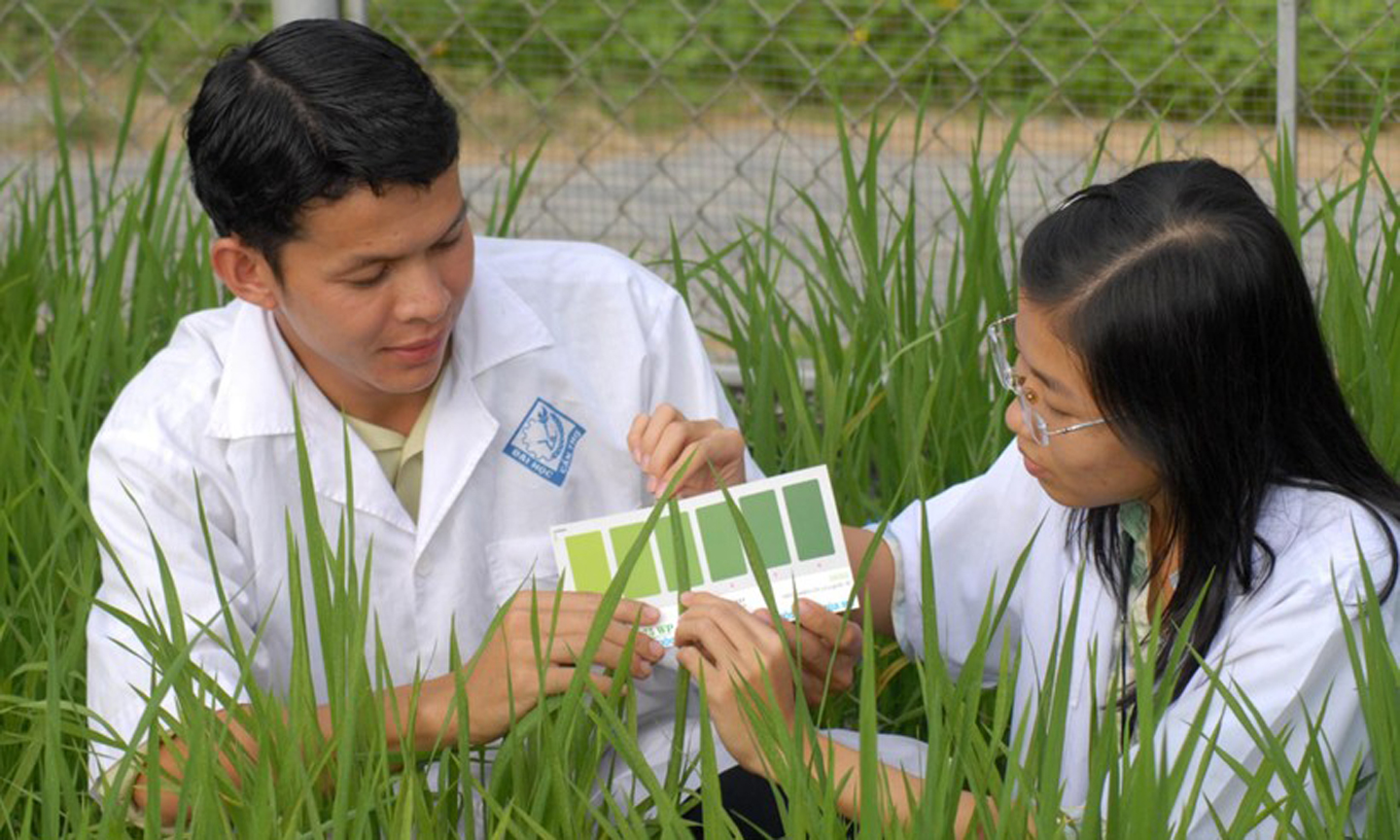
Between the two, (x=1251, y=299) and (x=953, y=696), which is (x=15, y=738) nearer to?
(x=953, y=696)

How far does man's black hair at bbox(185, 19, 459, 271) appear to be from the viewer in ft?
6.24

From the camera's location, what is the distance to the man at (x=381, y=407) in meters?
1.91

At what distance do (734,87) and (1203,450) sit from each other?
11.7 ft

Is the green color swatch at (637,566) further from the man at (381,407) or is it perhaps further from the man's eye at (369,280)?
the man's eye at (369,280)

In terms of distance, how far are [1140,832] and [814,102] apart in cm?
391

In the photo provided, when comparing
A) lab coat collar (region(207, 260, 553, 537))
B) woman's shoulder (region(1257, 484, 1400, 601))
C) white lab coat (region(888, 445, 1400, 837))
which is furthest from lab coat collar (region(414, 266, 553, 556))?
woman's shoulder (region(1257, 484, 1400, 601))

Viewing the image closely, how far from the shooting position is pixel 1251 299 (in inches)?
66.2

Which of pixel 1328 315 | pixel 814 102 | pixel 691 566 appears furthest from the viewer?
pixel 814 102

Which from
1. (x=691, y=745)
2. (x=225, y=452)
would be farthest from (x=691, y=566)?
(x=225, y=452)

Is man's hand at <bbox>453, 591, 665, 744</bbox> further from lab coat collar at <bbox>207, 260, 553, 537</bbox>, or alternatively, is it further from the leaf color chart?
lab coat collar at <bbox>207, 260, 553, 537</bbox>

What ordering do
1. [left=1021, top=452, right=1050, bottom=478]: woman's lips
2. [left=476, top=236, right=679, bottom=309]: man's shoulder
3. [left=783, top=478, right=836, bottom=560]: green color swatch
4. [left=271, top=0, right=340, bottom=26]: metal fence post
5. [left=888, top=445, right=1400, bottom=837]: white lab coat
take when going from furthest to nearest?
1. [left=271, top=0, right=340, bottom=26]: metal fence post
2. [left=476, top=236, right=679, bottom=309]: man's shoulder
3. [left=783, top=478, right=836, bottom=560]: green color swatch
4. [left=1021, top=452, right=1050, bottom=478]: woman's lips
5. [left=888, top=445, right=1400, bottom=837]: white lab coat

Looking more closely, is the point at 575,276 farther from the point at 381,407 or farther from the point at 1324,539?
the point at 1324,539

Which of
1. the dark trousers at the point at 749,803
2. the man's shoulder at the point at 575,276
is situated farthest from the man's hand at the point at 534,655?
the man's shoulder at the point at 575,276

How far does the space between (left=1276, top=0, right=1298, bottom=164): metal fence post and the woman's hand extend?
1206 millimetres
